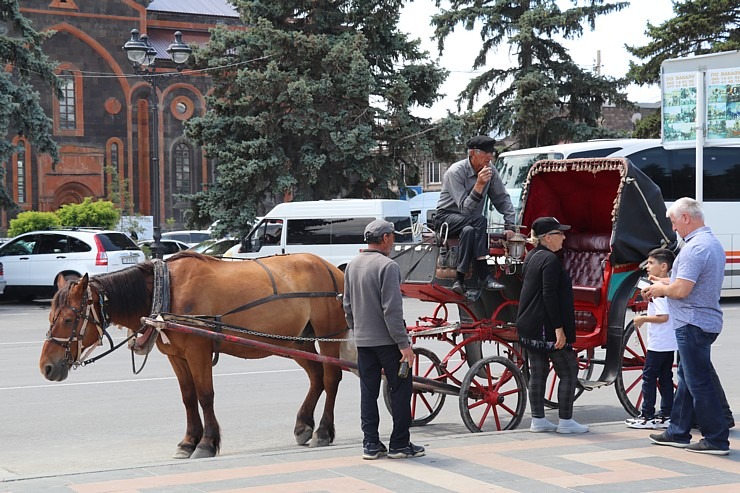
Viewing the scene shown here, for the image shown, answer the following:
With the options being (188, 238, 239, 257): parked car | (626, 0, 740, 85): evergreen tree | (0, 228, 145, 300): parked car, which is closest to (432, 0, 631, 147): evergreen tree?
(626, 0, 740, 85): evergreen tree

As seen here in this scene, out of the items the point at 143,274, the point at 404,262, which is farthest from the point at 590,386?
the point at 143,274

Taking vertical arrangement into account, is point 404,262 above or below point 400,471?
above

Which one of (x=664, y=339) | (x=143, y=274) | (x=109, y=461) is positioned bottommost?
(x=109, y=461)

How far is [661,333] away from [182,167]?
179 ft

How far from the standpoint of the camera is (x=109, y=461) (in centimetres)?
835

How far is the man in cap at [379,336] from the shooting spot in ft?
24.5

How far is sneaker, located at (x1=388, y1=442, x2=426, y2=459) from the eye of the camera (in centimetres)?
754

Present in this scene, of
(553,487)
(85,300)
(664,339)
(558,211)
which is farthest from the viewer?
(558,211)

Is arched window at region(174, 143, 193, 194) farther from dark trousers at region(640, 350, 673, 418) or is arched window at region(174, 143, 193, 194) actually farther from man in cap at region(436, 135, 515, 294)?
dark trousers at region(640, 350, 673, 418)

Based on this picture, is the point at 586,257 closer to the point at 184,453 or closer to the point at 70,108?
the point at 184,453

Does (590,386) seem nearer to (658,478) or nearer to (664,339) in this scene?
(664,339)

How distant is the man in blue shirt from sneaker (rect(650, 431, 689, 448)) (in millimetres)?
161

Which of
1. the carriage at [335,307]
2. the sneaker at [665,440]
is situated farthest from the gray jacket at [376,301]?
the sneaker at [665,440]

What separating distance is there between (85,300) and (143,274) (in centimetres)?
55
